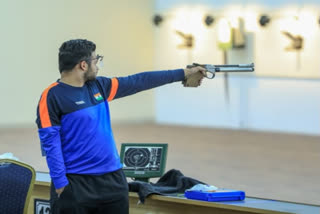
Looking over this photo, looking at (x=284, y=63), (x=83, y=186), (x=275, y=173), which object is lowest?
(x=275, y=173)

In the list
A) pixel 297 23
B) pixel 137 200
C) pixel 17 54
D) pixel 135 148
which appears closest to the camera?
pixel 137 200

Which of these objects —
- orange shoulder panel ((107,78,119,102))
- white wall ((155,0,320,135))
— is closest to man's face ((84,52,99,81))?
orange shoulder panel ((107,78,119,102))

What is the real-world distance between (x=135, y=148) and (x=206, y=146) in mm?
4065

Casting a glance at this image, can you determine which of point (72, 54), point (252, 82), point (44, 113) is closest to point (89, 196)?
point (44, 113)

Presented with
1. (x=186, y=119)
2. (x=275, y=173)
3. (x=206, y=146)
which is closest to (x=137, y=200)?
(x=275, y=173)

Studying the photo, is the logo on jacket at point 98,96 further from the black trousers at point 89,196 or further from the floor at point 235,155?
the floor at point 235,155

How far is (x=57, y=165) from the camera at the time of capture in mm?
2809

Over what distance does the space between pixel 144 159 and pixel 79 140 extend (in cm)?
122

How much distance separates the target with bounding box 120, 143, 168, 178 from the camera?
3971 mm

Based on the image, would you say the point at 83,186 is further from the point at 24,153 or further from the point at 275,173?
the point at 24,153

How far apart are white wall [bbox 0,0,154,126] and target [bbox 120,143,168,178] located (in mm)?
5947

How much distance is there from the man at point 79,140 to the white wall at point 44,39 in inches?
275

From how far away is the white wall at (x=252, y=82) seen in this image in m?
9.16

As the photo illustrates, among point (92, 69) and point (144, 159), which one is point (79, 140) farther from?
point (144, 159)
